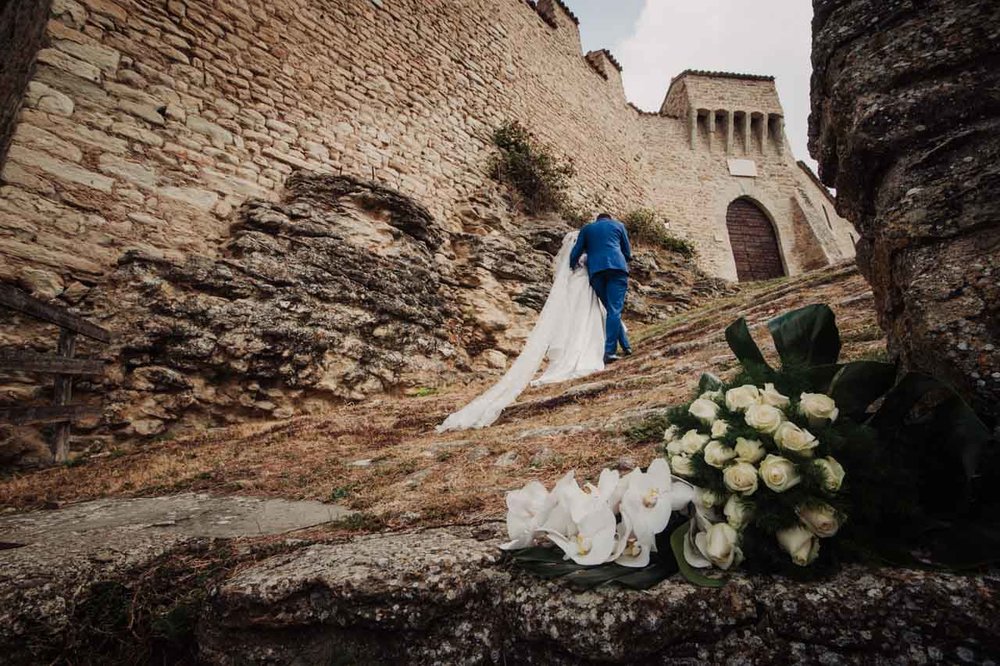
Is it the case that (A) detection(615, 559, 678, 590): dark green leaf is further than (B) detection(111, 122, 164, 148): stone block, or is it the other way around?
(B) detection(111, 122, 164, 148): stone block

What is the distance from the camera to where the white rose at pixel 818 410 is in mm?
862

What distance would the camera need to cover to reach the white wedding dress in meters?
4.52

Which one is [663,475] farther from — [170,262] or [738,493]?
[170,262]

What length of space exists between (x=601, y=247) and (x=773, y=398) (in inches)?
200

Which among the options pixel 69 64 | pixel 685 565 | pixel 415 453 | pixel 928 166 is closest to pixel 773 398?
pixel 685 565

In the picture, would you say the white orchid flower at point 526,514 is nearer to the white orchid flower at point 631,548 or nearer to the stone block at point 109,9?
the white orchid flower at point 631,548

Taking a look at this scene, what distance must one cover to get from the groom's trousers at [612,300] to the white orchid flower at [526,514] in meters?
4.80

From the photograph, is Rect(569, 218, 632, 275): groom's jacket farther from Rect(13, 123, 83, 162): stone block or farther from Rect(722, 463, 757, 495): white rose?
Rect(13, 123, 83, 162): stone block

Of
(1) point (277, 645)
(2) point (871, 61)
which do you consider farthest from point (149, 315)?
(2) point (871, 61)

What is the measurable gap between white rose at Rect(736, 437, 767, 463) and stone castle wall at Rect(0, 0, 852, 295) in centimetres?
570

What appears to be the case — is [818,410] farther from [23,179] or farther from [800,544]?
[23,179]

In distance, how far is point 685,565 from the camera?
2.82 ft

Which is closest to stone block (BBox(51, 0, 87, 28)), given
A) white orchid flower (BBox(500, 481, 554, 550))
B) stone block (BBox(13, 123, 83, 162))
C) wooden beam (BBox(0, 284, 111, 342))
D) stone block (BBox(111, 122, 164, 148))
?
stone block (BBox(111, 122, 164, 148))

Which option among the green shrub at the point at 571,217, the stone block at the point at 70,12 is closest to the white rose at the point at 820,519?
the stone block at the point at 70,12
